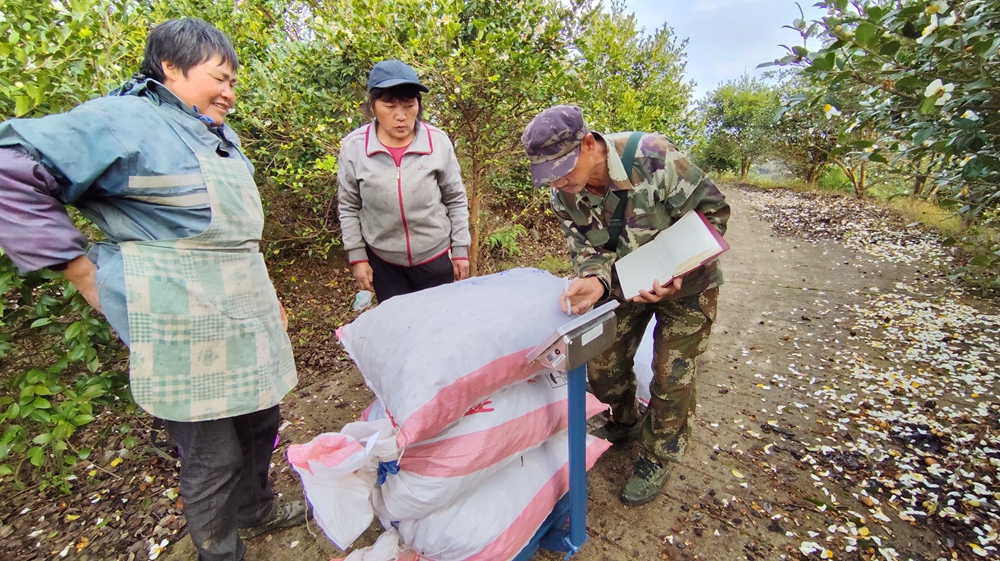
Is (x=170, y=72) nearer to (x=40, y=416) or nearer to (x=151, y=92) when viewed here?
(x=151, y=92)

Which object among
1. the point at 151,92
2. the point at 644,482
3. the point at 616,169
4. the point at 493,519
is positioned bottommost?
the point at 644,482

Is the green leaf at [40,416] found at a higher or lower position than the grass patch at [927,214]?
higher

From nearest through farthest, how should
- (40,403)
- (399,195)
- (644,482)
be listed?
(40,403) → (644,482) → (399,195)

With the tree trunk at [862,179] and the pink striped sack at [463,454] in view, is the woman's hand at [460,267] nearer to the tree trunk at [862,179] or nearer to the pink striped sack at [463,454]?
the pink striped sack at [463,454]

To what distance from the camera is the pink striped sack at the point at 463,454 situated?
133 centimetres

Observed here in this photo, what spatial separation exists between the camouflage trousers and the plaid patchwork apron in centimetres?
131

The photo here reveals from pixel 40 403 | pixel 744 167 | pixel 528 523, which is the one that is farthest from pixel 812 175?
pixel 40 403

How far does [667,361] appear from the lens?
1.81 m

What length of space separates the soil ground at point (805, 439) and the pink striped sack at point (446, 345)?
0.74 meters

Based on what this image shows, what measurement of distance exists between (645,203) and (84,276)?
5.26ft

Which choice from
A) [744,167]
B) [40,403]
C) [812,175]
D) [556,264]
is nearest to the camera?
[40,403]

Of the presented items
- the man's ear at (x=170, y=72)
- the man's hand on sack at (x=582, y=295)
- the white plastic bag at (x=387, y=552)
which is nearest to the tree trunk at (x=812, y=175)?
the man's hand on sack at (x=582, y=295)

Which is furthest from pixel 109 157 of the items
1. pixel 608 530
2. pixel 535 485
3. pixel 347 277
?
pixel 347 277

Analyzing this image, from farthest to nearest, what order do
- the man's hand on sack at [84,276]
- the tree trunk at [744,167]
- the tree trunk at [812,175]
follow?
the tree trunk at [744,167]
the tree trunk at [812,175]
the man's hand on sack at [84,276]
